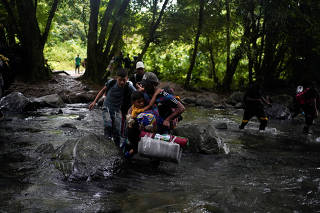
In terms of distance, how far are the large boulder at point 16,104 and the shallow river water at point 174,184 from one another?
4.97m

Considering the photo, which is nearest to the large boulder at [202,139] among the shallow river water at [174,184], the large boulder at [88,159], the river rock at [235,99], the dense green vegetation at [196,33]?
the shallow river water at [174,184]

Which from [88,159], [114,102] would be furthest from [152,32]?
[88,159]

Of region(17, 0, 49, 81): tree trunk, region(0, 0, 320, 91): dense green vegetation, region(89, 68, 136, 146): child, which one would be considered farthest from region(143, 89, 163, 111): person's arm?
region(17, 0, 49, 81): tree trunk

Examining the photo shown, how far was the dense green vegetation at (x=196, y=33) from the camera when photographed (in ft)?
55.9

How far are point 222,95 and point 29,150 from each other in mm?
18241

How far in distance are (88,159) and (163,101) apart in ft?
4.86

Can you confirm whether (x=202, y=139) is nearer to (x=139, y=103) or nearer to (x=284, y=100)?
(x=139, y=103)

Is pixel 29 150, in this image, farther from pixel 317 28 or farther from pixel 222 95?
pixel 222 95

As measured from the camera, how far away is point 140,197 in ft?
13.3

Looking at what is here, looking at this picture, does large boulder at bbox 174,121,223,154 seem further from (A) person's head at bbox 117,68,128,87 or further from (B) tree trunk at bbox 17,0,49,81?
(B) tree trunk at bbox 17,0,49,81

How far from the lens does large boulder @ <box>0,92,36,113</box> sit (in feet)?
39.4

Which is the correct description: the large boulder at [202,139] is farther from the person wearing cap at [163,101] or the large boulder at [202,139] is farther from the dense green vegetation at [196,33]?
the dense green vegetation at [196,33]

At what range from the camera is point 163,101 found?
510 centimetres

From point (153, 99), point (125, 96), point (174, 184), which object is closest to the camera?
point (174, 184)
